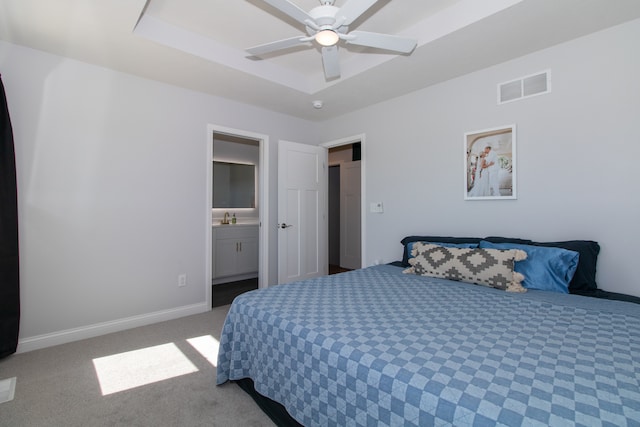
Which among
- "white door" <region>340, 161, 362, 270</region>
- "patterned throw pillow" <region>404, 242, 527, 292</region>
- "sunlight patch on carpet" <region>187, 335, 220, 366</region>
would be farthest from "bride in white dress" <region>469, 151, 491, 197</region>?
"white door" <region>340, 161, 362, 270</region>

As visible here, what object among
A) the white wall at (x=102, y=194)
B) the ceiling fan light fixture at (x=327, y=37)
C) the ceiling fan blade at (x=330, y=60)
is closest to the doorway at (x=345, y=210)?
the white wall at (x=102, y=194)

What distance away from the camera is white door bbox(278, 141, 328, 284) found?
12.6ft

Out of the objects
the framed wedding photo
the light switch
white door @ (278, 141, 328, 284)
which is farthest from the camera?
white door @ (278, 141, 328, 284)

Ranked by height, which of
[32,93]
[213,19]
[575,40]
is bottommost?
[32,93]

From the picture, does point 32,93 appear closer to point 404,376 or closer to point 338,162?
point 404,376

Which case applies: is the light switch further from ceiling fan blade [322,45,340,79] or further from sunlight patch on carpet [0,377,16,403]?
sunlight patch on carpet [0,377,16,403]

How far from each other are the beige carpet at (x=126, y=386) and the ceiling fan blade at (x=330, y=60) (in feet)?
7.57

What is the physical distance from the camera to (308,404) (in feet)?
4.37

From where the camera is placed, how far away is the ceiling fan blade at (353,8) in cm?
166

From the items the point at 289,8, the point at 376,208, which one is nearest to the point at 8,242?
the point at 289,8

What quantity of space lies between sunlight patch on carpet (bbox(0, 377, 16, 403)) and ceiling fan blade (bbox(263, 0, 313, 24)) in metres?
2.68

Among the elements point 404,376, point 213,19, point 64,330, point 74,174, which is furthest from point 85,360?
point 213,19

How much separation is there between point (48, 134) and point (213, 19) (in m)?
1.63

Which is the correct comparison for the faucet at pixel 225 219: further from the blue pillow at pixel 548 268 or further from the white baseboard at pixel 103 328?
the blue pillow at pixel 548 268
